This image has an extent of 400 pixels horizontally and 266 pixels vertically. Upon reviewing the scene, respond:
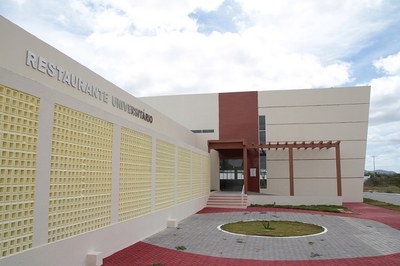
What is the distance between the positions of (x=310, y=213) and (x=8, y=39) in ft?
49.2

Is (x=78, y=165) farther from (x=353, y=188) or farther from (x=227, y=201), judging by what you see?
(x=353, y=188)

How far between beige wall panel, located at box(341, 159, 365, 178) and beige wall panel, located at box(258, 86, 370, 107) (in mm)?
4108

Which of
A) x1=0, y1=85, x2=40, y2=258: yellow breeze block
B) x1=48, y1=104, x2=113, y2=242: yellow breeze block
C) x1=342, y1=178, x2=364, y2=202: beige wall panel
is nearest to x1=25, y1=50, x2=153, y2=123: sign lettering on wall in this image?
x1=48, y1=104, x2=113, y2=242: yellow breeze block

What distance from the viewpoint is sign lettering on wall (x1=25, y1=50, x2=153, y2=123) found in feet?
25.0

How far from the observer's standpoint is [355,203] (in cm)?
2262

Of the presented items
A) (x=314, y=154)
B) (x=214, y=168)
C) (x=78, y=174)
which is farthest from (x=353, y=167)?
(x=78, y=174)

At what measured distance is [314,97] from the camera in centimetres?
2389

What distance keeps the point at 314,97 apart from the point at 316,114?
122cm

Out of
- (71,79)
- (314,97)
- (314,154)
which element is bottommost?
(314,154)

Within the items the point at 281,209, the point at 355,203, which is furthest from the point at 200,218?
the point at 355,203

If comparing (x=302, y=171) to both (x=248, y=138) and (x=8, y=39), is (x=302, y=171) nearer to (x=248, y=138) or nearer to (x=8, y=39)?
(x=248, y=138)

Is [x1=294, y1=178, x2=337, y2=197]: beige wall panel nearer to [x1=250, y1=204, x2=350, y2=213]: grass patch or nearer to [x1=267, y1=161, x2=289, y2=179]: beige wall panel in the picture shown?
[x1=267, y1=161, x2=289, y2=179]: beige wall panel

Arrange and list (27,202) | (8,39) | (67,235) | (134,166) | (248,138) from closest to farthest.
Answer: (27,202) < (67,235) < (8,39) < (134,166) < (248,138)

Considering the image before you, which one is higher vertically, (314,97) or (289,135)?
(314,97)
